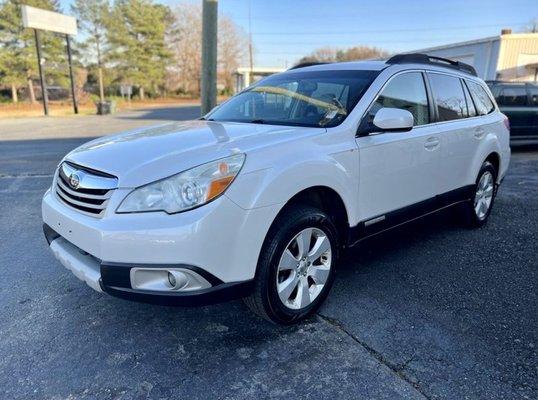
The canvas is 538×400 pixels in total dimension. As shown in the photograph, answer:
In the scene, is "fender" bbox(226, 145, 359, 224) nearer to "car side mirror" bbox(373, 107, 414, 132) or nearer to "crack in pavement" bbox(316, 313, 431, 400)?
"car side mirror" bbox(373, 107, 414, 132)

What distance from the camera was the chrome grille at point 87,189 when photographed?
241 centimetres

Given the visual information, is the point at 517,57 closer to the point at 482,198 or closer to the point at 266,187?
the point at 482,198

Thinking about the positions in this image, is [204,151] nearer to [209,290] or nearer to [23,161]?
[209,290]

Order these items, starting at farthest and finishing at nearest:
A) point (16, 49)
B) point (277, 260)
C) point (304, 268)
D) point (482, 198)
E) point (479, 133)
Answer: point (16, 49) → point (482, 198) → point (479, 133) → point (304, 268) → point (277, 260)

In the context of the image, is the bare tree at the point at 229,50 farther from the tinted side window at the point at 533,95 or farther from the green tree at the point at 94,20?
the tinted side window at the point at 533,95

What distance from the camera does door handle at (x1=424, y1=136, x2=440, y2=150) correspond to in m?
3.71

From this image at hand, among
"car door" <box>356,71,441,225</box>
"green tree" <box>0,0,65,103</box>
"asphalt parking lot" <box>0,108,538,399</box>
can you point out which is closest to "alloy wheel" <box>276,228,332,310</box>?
"asphalt parking lot" <box>0,108,538,399</box>

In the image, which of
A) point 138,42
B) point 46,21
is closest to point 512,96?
point 46,21

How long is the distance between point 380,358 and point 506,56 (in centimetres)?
1932

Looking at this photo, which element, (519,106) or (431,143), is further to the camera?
(519,106)

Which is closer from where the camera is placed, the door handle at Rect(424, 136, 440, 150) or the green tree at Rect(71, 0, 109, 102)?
the door handle at Rect(424, 136, 440, 150)

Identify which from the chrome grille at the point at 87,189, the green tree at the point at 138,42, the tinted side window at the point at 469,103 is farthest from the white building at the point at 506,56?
Answer: the green tree at the point at 138,42

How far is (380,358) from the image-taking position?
98.6 inches

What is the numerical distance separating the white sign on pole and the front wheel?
93.8ft
